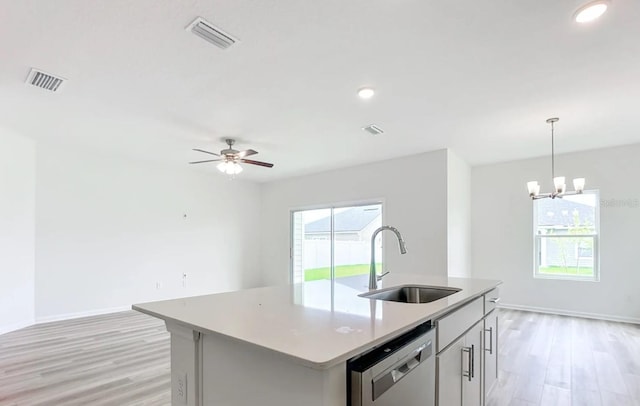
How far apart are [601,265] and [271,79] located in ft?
18.2

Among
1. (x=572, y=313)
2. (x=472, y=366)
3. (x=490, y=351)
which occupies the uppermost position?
(x=472, y=366)

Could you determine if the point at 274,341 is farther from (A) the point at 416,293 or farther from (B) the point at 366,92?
(B) the point at 366,92

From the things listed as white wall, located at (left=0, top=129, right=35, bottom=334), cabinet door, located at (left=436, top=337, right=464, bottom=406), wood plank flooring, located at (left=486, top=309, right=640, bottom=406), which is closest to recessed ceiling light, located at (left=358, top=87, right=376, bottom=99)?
cabinet door, located at (left=436, top=337, right=464, bottom=406)

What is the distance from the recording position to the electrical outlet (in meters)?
1.48

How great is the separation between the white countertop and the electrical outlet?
0.88 feet

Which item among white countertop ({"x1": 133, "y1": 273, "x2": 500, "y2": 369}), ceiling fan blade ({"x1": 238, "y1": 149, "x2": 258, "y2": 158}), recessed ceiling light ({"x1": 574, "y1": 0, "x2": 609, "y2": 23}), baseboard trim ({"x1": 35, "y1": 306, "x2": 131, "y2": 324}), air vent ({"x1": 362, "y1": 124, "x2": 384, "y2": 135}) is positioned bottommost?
baseboard trim ({"x1": 35, "y1": 306, "x2": 131, "y2": 324})

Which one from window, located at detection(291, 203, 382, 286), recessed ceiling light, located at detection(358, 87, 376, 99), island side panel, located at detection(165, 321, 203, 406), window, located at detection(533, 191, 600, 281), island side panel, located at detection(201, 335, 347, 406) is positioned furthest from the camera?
window, located at detection(291, 203, 382, 286)

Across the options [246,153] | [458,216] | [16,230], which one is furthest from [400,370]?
[16,230]

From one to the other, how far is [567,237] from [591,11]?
459 centimetres

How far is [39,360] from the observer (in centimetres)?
330

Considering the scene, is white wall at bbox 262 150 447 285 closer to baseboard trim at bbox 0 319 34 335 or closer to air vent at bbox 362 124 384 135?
air vent at bbox 362 124 384 135

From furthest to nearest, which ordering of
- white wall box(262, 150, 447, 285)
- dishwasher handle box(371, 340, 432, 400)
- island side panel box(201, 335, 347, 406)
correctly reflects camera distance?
white wall box(262, 150, 447, 285) → dishwasher handle box(371, 340, 432, 400) → island side panel box(201, 335, 347, 406)

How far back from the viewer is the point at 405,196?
560 cm

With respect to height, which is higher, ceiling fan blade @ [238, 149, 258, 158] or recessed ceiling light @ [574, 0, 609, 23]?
recessed ceiling light @ [574, 0, 609, 23]
